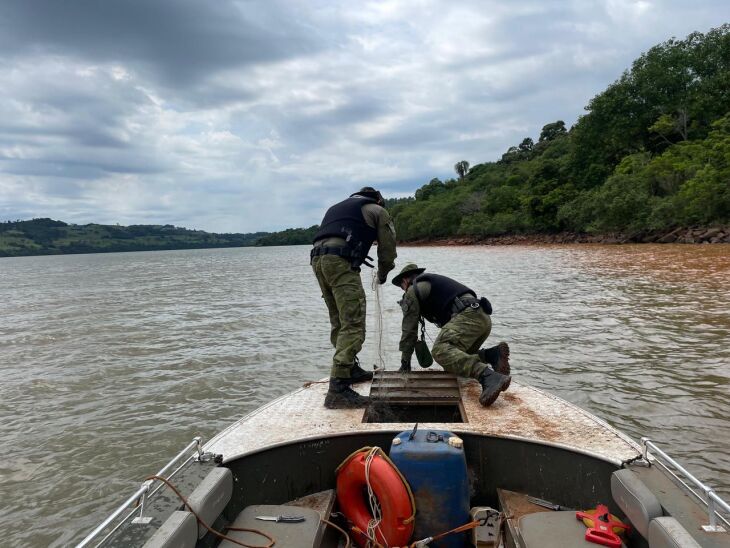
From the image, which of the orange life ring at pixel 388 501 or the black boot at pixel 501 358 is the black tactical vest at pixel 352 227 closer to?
the black boot at pixel 501 358

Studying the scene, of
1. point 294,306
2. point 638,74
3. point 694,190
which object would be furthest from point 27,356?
point 638,74

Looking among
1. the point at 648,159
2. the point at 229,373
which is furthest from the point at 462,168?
the point at 229,373

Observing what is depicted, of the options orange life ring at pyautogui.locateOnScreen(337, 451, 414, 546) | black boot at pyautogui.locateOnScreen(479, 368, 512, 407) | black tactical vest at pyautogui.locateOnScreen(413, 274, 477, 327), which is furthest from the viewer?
black tactical vest at pyautogui.locateOnScreen(413, 274, 477, 327)

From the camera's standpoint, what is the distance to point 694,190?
4194cm

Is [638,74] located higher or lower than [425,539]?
higher

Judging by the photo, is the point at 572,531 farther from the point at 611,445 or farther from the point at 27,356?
the point at 27,356

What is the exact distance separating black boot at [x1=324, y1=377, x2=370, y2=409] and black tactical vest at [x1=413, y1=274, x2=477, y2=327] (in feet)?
5.58

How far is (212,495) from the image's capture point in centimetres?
284

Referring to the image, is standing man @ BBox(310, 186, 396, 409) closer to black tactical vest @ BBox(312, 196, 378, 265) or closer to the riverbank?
black tactical vest @ BBox(312, 196, 378, 265)

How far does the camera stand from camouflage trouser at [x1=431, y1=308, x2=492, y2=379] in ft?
17.2

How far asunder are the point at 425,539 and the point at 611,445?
4.74 feet

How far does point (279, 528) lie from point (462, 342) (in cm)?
322

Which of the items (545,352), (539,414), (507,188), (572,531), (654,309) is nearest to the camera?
(572,531)

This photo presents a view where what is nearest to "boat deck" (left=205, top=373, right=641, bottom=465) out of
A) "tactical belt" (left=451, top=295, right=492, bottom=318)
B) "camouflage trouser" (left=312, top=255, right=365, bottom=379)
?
"camouflage trouser" (left=312, top=255, right=365, bottom=379)
